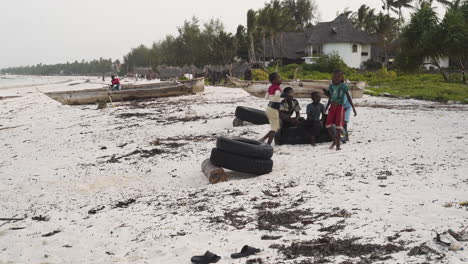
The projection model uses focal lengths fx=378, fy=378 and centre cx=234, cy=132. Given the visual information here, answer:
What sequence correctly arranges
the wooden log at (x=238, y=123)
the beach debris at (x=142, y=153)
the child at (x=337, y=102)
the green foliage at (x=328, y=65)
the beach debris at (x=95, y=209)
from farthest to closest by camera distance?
the green foliage at (x=328, y=65), the wooden log at (x=238, y=123), the beach debris at (x=142, y=153), the child at (x=337, y=102), the beach debris at (x=95, y=209)

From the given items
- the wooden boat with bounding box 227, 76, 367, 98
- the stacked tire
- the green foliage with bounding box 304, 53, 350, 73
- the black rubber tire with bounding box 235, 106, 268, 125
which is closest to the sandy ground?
the stacked tire

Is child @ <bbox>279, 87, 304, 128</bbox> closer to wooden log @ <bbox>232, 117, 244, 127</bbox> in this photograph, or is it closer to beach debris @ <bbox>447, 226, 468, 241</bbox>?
wooden log @ <bbox>232, 117, 244, 127</bbox>

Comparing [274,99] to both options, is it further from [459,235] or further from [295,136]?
[459,235]

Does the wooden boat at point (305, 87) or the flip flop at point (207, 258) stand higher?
the wooden boat at point (305, 87)

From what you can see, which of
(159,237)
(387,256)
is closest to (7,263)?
(159,237)

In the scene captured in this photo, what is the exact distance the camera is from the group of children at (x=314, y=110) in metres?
8.38

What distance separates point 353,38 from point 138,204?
4898 centimetres

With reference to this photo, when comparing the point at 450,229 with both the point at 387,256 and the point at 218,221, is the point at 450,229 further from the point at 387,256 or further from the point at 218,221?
the point at 218,221

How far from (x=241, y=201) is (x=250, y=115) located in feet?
20.2

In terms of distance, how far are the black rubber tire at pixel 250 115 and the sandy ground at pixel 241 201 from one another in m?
0.99

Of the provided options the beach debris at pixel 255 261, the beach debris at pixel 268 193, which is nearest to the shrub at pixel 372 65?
the beach debris at pixel 268 193

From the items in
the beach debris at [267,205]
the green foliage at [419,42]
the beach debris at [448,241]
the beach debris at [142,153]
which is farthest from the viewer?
the green foliage at [419,42]

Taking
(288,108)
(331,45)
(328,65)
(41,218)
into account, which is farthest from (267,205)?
(331,45)

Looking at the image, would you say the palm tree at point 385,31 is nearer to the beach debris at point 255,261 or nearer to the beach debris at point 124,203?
the beach debris at point 124,203
